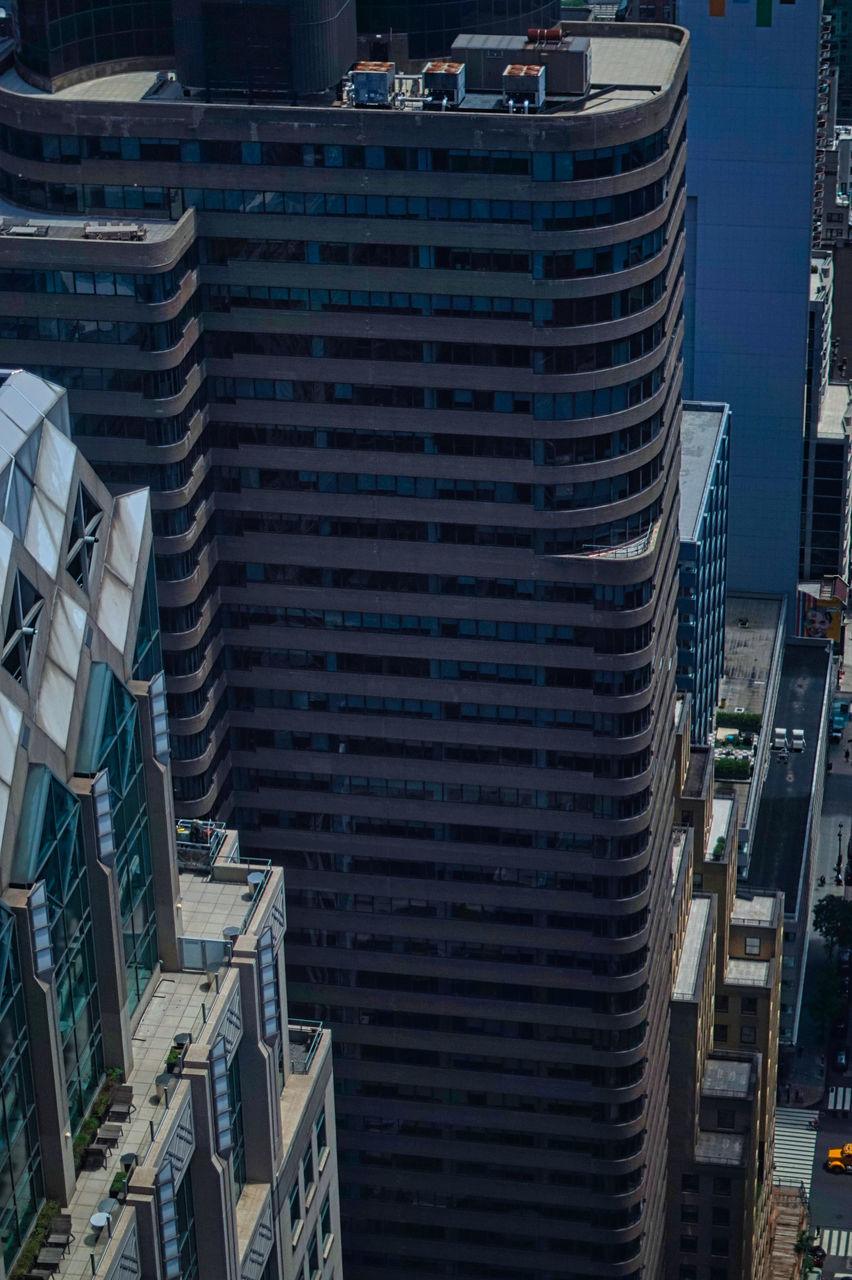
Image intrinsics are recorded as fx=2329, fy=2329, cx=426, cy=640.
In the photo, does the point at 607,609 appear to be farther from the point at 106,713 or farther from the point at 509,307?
the point at 106,713

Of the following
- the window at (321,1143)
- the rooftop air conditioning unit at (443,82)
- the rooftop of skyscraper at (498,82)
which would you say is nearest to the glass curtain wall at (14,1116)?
the window at (321,1143)

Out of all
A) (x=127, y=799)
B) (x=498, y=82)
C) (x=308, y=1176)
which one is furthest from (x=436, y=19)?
(x=308, y=1176)

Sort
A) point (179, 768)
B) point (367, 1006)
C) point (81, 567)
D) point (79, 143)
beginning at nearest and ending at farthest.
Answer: point (81, 567) < point (79, 143) < point (179, 768) < point (367, 1006)

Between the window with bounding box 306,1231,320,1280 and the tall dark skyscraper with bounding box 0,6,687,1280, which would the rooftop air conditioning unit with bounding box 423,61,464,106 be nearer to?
the tall dark skyscraper with bounding box 0,6,687,1280

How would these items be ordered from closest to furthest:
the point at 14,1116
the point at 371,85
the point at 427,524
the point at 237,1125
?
the point at 14,1116
the point at 237,1125
the point at 371,85
the point at 427,524

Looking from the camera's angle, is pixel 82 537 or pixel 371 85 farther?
pixel 371 85

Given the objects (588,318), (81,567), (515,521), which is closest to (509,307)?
(588,318)

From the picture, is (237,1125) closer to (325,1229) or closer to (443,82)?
(325,1229)
